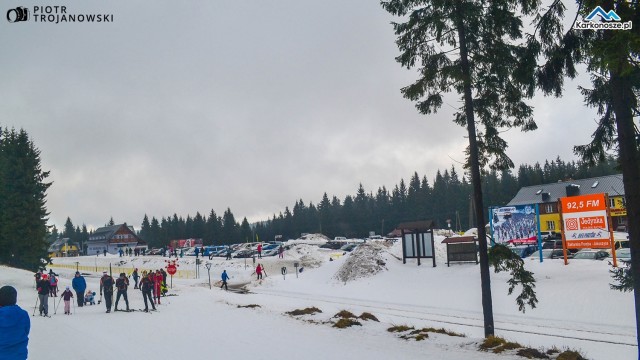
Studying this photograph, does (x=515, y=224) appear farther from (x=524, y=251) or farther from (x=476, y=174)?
(x=476, y=174)

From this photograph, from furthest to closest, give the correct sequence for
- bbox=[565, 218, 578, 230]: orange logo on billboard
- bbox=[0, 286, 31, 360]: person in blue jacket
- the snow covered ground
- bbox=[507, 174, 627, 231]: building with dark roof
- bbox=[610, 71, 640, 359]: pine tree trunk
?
bbox=[507, 174, 627, 231]: building with dark roof → bbox=[565, 218, 578, 230]: orange logo on billboard → the snow covered ground → bbox=[610, 71, 640, 359]: pine tree trunk → bbox=[0, 286, 31, 360]: person in blue jacket

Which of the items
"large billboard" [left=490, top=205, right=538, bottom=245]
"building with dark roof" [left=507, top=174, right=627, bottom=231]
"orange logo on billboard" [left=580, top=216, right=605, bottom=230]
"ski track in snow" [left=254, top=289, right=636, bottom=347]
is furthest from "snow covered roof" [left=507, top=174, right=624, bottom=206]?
"ski track in snow" [left=254, top=289, right=636, bottom=347]

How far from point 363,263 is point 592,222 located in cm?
1610

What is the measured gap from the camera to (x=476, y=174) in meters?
15.7

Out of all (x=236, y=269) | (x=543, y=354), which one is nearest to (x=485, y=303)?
(x=543, y=354)

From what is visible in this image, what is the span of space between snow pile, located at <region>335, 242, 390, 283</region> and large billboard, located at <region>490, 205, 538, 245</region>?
28.6 ft

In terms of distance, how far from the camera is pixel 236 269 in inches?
2061

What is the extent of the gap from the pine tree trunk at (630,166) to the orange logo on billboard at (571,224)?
64.1ft

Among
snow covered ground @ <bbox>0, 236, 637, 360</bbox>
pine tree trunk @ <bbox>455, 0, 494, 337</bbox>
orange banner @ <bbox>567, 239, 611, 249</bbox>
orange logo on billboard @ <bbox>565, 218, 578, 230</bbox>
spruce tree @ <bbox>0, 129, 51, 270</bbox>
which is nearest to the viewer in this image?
snow covered ground @ <bbox>0, 236, 637, 360</bbox>

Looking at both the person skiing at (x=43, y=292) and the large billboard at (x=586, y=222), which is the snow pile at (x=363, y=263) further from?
the person skiing at (x=43, y=292)

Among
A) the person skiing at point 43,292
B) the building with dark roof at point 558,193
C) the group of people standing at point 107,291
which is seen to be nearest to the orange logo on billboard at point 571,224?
the group of people standing at point 107,291

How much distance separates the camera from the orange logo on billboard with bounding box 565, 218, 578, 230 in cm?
2733

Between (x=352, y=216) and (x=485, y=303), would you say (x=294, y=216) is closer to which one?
(x=352, y=216)

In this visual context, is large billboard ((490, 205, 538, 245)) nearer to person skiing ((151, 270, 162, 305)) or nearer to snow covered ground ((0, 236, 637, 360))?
snow covered ground ((0, 236, 637, 360))
